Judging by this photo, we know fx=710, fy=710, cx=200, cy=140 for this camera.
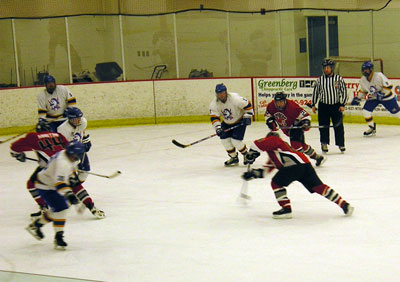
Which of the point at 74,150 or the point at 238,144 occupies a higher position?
the point at 74,150

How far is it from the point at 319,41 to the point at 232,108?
17.4 feet

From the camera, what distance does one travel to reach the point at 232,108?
8.12m

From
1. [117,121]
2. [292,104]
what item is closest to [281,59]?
[117,121]

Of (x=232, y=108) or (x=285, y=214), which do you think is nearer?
(x=285, y=214)

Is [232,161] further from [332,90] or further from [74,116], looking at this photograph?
[74,116]

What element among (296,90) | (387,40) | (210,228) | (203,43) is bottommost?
(210,228)

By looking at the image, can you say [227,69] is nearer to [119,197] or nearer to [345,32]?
[345,32]

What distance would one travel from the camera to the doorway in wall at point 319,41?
12750 mm

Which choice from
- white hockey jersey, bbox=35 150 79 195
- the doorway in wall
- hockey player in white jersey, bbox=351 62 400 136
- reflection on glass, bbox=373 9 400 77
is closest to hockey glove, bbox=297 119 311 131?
hockey player in white jersey, bbox=351 62 400 136

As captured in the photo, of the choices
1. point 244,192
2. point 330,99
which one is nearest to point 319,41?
point 330,99

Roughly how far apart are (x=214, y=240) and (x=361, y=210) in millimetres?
1390

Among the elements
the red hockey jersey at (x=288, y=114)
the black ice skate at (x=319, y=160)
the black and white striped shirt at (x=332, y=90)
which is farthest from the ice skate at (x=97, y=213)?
the black and white striped shirt at (x=332, y=90)

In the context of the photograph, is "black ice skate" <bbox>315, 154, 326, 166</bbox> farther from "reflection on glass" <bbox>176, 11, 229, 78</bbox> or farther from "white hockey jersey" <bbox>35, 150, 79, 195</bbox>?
"reflection on glass" <bbox>176, 11, 229, 78</bbox>

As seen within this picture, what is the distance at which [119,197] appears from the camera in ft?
22.6
